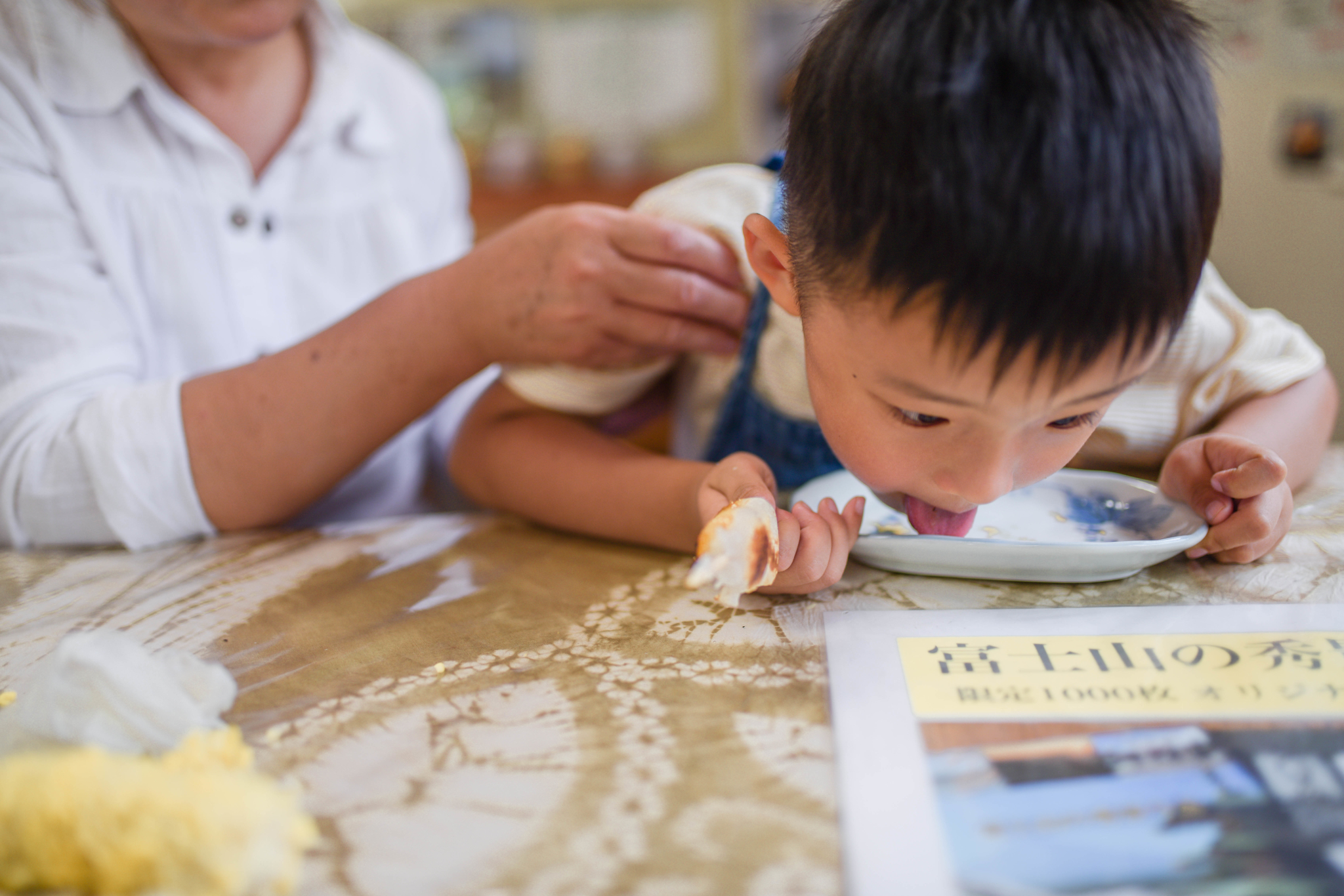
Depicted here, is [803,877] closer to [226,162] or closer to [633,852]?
[633,852]

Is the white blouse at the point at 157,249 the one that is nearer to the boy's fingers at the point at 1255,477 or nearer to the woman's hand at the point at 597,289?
the woman's hand at the point at 597,289

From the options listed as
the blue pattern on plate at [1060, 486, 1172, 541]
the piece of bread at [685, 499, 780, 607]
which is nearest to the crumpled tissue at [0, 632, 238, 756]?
the piece of bread at [685, 499, 780, 607]

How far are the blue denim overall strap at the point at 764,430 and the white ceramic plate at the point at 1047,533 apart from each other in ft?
0.12

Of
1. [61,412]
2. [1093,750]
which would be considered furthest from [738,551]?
[61,412]

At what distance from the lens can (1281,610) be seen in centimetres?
47

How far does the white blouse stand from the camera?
0.65 m

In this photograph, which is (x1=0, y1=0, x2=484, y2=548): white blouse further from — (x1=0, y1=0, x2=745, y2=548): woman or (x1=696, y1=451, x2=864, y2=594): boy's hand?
(x1=696, y1=451, x2=864, y2=594): boy's hand

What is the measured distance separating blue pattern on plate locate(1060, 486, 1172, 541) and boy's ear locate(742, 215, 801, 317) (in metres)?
0.22

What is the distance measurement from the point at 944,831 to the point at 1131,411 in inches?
17.4

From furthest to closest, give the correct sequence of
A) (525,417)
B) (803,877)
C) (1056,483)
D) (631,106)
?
(631,106) < (525,417) < (1056,483) < (803,877)

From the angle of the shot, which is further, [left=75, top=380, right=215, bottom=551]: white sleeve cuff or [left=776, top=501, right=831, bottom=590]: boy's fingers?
[left=75, top=380, right=215, bottom=551]: white sleeve cuff

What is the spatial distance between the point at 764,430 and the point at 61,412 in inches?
20.2

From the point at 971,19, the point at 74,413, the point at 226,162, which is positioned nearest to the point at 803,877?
the point at 971,19

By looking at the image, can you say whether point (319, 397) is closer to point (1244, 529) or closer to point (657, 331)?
point (657, 331)
